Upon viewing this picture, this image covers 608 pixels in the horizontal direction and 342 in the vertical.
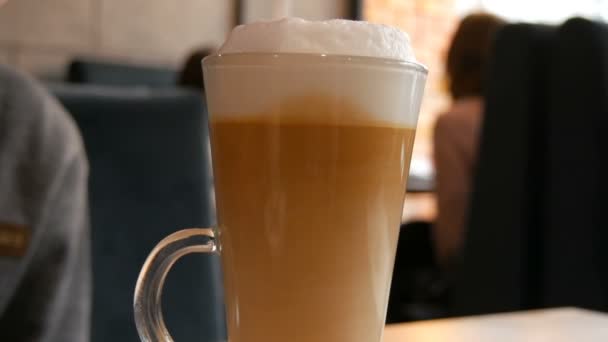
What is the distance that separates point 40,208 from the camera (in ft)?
2.78

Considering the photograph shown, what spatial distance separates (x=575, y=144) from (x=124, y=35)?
2.18 m

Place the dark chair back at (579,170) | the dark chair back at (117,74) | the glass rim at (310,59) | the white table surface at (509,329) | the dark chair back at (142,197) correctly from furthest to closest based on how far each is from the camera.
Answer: the dark chair back at (117,74), the dark chair back at (579,170), the dark chair back at (142,197), the white table surface at (509,329), the glass rim at (310,59)

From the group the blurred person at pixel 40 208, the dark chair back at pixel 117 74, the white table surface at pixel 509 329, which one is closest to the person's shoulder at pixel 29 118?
the blurred person at pixel 40 208

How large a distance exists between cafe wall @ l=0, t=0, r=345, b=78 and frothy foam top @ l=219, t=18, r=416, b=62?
261 centimetres

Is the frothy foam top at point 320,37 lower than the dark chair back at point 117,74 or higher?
higher

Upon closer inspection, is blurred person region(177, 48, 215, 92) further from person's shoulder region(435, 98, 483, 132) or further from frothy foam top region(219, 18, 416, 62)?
frothy foam top region(219, 18, 416, 62)

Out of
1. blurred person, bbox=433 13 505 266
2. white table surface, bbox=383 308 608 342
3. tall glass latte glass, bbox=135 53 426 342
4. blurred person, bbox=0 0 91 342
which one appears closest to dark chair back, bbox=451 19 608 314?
blurred person, bbox=433 13 505 266

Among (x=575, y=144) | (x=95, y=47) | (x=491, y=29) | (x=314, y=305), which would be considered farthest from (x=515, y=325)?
(x=95, y=47)

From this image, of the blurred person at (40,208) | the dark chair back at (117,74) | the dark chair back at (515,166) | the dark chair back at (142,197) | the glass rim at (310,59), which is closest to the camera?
the glass rim at (310,59)

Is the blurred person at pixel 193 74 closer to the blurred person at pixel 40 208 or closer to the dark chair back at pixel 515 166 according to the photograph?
the dark chair back at pixel 515 166

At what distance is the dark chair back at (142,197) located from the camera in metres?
1.04

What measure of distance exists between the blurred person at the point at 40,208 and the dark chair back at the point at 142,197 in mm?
156

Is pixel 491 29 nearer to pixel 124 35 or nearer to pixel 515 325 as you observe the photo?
pixel 515 325

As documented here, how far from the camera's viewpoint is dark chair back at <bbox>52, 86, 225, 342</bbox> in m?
1.04
